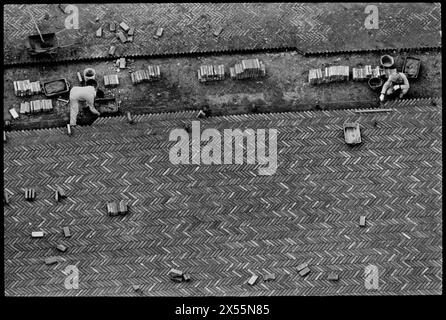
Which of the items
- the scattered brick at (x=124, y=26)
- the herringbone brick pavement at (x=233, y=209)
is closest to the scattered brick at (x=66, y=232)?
the herringbone brick pavement at (x=233, y=209)

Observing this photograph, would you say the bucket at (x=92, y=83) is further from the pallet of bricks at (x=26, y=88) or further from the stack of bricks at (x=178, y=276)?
the stack of bricks at (x=178, y=276)

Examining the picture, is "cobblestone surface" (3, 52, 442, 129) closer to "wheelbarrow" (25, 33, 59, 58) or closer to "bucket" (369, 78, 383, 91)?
"bucket" (369, 78, 383, 91)

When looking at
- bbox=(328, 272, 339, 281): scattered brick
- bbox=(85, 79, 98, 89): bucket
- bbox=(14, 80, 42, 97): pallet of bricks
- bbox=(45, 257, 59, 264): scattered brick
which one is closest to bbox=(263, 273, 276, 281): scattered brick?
bbox=(328, 272, 339, 281): scattered brick

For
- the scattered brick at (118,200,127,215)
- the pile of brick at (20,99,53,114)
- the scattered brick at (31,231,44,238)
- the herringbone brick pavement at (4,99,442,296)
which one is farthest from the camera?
the pile of brick at (20,99,53,114)

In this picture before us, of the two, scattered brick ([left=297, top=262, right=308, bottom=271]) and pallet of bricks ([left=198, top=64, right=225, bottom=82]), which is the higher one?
pallet of bricks ([left=198, top=64, right=225, bottom=82])

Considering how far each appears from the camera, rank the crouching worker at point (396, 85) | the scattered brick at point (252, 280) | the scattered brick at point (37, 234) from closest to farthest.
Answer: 1. the scattered brick at point (252, 280)
2. the scattered brick at point (37, 234)
3. the crouching worker at point (396, 85)

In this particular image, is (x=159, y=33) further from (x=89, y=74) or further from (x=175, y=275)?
(x=175, y=275)
